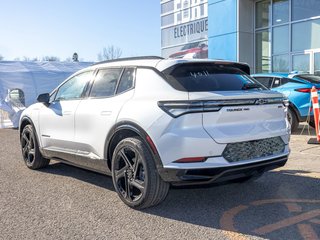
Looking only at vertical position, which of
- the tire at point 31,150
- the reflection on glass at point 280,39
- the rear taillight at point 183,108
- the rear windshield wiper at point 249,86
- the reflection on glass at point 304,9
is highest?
the reflection on glass at point 304,9

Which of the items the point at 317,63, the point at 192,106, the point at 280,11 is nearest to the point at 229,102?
the point at 192,106

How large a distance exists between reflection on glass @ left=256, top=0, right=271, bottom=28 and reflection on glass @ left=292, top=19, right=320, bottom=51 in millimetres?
1539

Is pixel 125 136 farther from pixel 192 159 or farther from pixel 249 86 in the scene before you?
pixel 249 86

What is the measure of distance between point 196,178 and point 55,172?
3.28m

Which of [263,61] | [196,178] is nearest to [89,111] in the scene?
[196,178]

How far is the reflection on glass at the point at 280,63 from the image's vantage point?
55.8ft

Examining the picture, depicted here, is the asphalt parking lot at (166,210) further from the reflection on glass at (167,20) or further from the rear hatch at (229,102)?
the reflection on glass at (167,20)

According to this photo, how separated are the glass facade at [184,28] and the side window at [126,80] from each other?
1651 cm

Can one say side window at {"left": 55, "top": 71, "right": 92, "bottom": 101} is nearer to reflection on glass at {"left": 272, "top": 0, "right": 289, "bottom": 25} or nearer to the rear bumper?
the rear bumper

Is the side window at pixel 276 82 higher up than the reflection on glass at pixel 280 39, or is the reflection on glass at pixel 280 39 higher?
the reflection on glass at pixel 280 39

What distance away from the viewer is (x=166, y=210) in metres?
4.58

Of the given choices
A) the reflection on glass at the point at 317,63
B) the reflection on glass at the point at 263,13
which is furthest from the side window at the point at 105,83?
the reflection on glass at the point at 263,13

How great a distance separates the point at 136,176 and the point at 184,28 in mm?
19832

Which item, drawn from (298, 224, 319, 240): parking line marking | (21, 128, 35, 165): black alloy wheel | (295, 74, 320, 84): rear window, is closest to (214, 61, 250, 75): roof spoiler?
(298, 224, 319, 240): parking line marking
